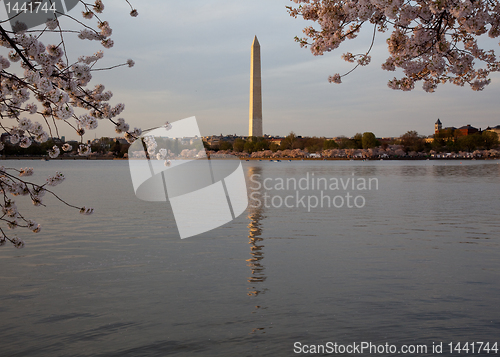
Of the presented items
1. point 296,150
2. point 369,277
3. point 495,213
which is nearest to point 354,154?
point 296,150

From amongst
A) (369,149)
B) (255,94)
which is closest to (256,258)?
(255,94)

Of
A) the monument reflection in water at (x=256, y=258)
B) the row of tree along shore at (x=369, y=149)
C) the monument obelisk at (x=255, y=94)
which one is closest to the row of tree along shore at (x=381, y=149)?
the row of tree along shore at (x=369, y=149)

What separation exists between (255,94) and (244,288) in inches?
3336

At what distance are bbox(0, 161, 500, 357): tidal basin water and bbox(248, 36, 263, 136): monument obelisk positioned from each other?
7601cm

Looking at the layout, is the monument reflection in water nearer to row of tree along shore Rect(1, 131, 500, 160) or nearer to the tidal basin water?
the tidal basin water

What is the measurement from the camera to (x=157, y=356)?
626cm

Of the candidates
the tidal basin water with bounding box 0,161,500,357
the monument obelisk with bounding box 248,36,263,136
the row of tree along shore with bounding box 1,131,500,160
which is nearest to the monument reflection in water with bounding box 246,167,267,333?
the tidal basin water with bounding box 0,161,500,357

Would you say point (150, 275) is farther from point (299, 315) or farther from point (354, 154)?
point (354, 154)

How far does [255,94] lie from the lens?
92000 millimetres

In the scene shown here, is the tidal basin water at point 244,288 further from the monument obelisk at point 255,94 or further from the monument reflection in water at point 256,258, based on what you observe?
the monument obelisk at point 255,94

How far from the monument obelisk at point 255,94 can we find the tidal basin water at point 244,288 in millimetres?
76006

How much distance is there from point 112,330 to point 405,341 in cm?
406

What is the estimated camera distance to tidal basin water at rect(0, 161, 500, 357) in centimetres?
683

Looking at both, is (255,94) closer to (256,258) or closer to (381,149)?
(256,258)
